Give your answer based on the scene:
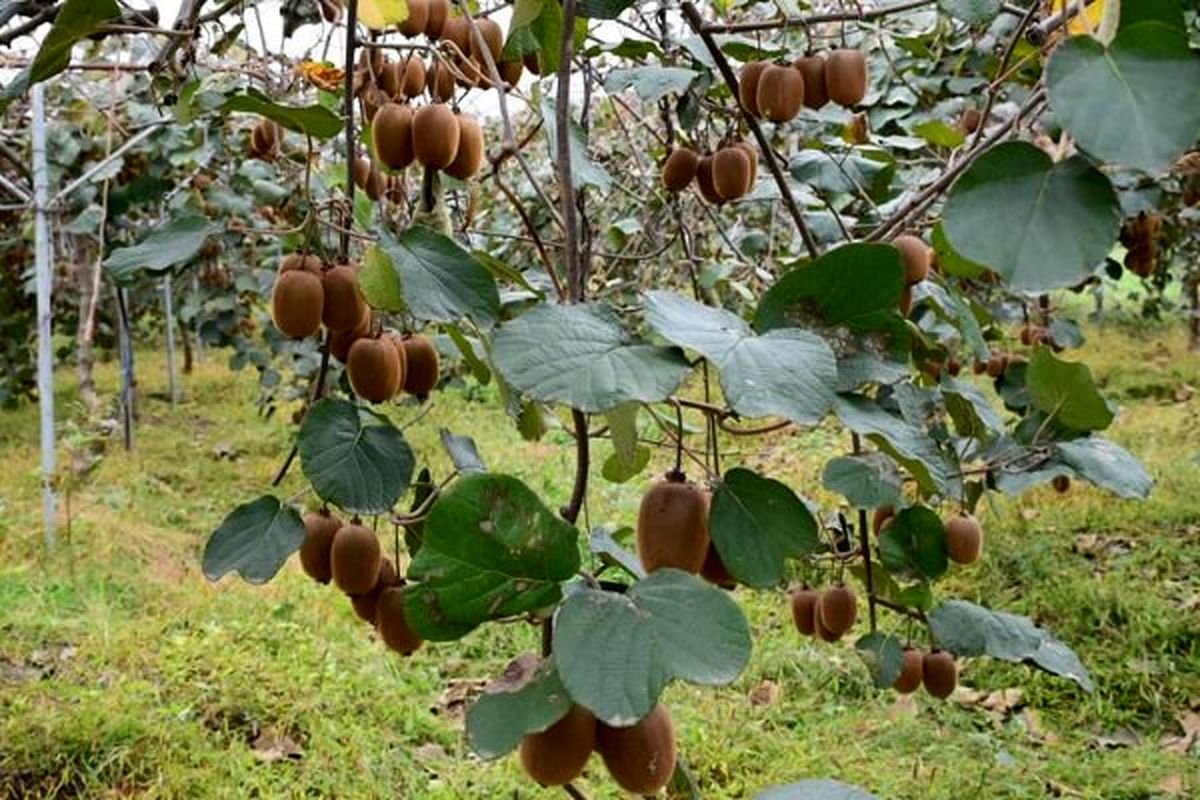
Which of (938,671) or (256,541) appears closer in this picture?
(256,541)

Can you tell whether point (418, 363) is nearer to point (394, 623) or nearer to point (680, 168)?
point (394, 623)

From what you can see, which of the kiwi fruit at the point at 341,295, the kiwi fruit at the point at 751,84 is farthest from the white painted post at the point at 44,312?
the kiwi fruit at the point at 341,295

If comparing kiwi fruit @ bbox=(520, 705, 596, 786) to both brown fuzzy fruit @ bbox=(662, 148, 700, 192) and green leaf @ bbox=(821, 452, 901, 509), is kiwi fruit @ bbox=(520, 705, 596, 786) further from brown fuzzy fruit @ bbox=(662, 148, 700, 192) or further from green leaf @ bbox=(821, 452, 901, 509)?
brown fuzzy fruit @ bbox=(662, 148, 700, 192)

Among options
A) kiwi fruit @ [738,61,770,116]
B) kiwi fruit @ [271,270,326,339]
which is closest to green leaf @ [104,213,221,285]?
kiwi fruit @ [271,270,326,339]

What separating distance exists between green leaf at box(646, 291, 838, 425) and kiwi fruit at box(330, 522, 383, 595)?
0.27m

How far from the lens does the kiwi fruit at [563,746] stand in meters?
0.45

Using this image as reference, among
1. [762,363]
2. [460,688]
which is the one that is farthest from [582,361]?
[460,688]

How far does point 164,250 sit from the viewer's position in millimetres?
686

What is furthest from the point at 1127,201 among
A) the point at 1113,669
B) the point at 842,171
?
the point at 842,171

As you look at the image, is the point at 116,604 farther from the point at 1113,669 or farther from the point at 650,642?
the point at 650,642

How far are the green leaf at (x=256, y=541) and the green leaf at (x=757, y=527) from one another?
0.84ft

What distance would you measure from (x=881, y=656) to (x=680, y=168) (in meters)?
0.42

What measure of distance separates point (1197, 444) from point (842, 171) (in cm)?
346

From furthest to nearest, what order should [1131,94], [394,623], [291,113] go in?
[394,623]
[291,113]
[1131,94]
